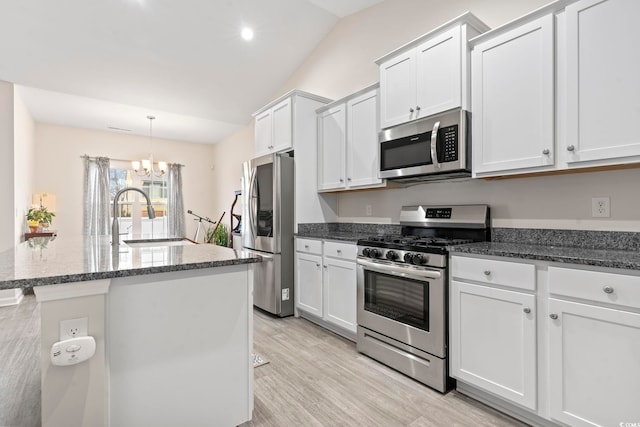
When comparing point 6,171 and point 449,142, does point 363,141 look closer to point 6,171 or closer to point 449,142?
point 449,142

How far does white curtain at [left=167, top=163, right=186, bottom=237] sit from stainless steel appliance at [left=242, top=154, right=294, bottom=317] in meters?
3.88

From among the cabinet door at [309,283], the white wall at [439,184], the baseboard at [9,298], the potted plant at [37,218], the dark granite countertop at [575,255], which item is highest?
the white wall at [439,184]

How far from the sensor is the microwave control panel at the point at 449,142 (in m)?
2.29

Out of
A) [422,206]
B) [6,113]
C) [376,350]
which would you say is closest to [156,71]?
[6,113]

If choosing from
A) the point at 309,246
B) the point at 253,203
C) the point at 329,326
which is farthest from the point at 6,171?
the point at 329,326

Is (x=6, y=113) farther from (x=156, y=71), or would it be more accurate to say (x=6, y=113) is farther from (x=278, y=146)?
(x=278, y=146)

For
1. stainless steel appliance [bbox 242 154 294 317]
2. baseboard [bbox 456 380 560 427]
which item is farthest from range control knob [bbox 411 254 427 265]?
stainless steel appliance [bbox 242 154 294 317]

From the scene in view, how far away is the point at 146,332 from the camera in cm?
143

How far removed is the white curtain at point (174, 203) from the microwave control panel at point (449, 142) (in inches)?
240

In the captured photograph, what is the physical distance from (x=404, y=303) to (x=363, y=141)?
160 cm

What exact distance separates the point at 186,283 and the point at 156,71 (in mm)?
3885

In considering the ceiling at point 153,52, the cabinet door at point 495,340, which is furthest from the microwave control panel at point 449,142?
the ceiling at point 153,52

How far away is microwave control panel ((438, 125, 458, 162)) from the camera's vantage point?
229 centimetres

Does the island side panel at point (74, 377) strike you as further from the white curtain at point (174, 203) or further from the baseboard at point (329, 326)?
the white curtain at point (174, 203)
